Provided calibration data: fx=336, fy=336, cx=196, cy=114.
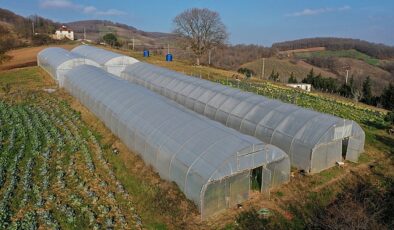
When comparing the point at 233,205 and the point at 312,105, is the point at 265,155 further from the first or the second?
the point at 312,105

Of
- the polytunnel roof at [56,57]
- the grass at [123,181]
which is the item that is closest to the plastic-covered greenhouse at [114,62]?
the polytunnel roof at [56,57]

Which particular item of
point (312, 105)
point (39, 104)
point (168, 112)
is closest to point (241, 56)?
point (312, 105)

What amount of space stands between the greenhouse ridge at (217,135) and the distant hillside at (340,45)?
13477 cm

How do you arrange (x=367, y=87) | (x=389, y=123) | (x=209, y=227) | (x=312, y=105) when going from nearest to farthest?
(x=209, y=227) < (x=389, y=123) < (x=312, y=105) < (x=367, y=87)

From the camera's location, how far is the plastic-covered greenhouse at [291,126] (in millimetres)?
17391

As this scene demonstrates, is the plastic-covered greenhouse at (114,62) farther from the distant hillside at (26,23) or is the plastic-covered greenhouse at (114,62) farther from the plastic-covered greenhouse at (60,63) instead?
the distant hillside at (26,23)

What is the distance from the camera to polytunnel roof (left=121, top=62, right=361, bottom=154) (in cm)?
1769

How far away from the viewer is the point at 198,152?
14.1m

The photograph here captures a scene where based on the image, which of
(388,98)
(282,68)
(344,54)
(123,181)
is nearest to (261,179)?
(123,181)

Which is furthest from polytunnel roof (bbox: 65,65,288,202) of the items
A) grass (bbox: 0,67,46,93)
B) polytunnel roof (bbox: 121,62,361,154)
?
grass (bbox: 0,67,46,93)

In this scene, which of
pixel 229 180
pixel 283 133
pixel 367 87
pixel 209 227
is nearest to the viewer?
pixel 209 227

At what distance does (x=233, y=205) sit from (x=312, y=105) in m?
22.1

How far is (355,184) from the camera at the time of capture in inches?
671

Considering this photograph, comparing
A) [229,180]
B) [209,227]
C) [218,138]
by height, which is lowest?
[209,227]
